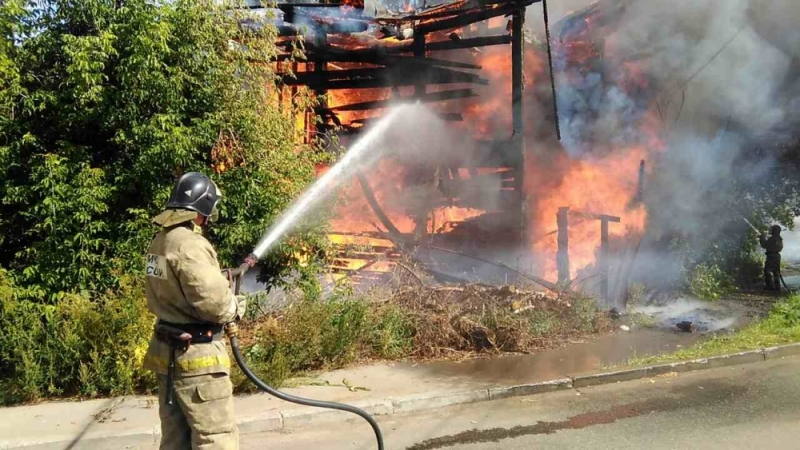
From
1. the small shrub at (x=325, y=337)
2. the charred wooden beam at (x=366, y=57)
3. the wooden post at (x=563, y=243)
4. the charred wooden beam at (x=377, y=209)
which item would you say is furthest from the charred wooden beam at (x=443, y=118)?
the small shrub at (x=325, y=337)

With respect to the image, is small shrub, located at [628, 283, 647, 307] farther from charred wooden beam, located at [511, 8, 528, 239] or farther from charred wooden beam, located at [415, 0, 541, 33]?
charred wooden beam, located at [415, 0, 541, 33]

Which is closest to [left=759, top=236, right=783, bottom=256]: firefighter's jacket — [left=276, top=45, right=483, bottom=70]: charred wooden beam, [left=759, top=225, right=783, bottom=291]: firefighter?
[left=759, top=225, right=783, bottom=291]: firefighter

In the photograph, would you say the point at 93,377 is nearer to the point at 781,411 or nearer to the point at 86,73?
the point at 86,73

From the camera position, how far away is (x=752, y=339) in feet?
25.3

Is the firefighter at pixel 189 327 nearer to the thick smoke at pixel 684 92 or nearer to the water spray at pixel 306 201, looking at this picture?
the water spray at pixel 306 201

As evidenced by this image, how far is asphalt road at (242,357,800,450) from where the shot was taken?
4.67m

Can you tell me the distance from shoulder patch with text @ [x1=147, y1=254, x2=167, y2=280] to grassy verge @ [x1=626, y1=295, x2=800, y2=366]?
221 inches

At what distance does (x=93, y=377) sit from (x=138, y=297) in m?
0.83

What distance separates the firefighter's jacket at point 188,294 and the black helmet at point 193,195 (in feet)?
0.45

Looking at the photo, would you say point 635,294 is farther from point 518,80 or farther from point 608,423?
point 608,423

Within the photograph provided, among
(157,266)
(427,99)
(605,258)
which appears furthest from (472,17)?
(157,266)

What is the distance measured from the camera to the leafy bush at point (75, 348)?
17.3 feet

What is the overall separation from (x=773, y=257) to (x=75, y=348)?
13822mm

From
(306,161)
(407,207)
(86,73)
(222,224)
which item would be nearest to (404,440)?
(222,224)
